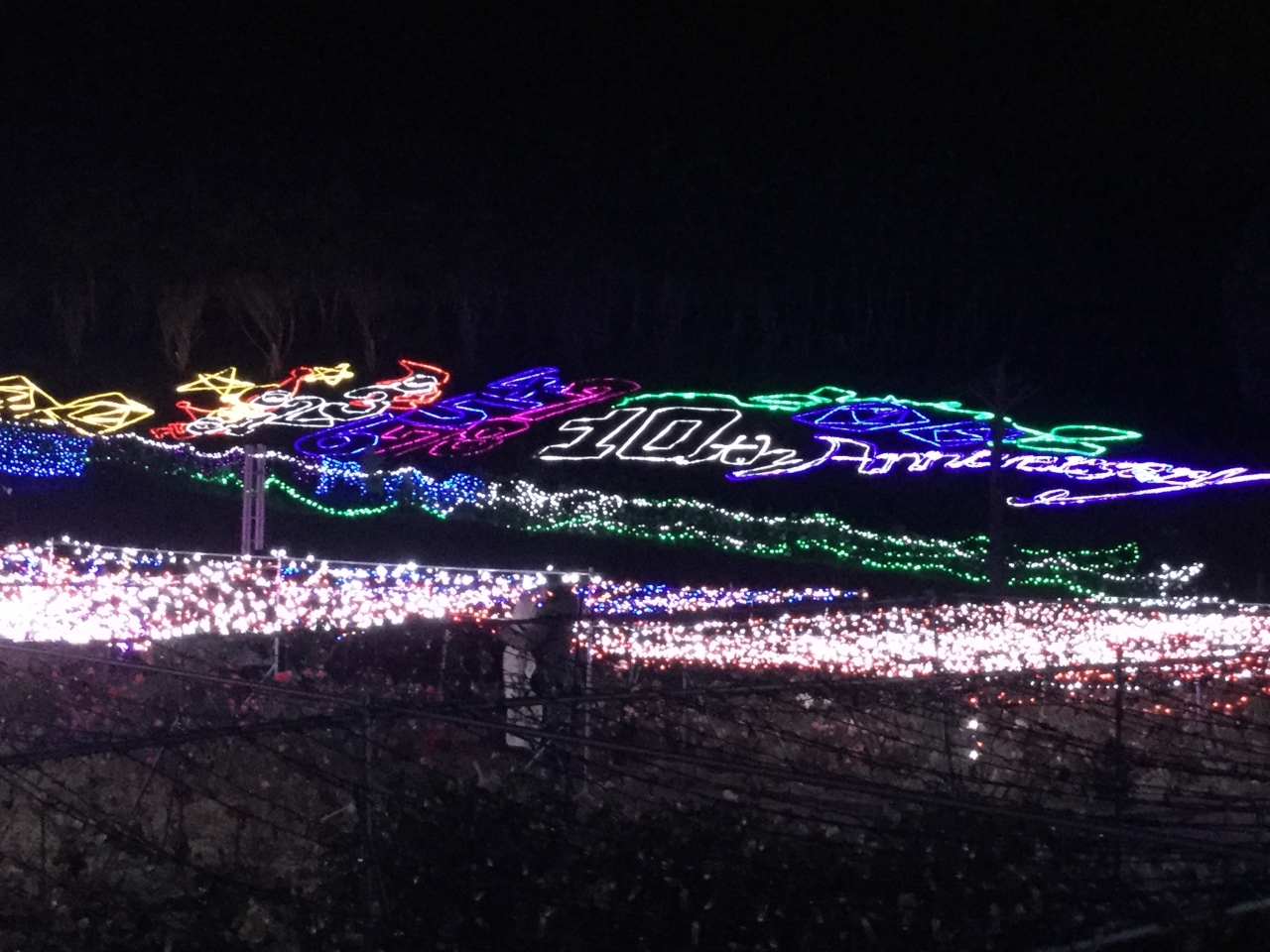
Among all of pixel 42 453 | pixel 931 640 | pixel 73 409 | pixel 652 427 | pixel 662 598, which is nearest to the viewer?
pixel 931 640

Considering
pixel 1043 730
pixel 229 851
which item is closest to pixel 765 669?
pixel 1043 730

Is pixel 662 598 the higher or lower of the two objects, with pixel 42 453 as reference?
lower

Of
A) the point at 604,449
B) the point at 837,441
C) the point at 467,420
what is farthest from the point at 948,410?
the point at 467,420

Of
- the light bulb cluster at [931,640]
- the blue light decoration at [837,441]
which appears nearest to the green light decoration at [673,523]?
the blue light decoration at [837,441]

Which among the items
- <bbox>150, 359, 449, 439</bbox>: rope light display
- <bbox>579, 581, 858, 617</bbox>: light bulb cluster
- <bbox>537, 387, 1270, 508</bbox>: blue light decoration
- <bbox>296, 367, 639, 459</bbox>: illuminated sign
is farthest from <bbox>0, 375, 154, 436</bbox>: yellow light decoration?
<bbox>579, 581, 858, 617</bbox>: light bulb cluster

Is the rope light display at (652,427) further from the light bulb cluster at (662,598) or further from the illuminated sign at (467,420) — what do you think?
the light bulb cluster at (662,598)

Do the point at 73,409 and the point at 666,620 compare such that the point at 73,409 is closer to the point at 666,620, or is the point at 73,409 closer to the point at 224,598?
the point at 224,598
